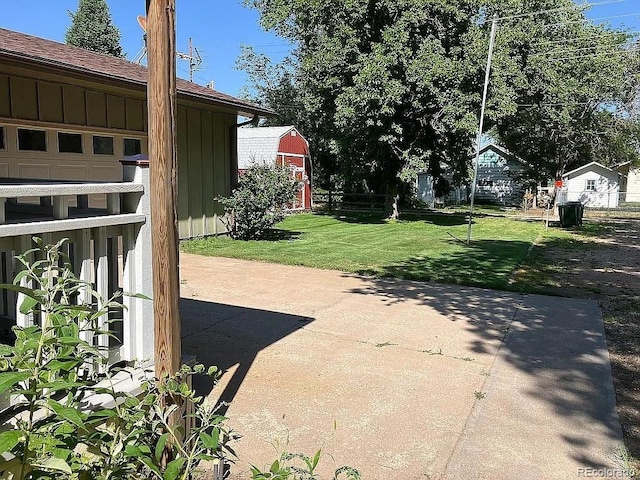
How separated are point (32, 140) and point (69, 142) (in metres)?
0.65

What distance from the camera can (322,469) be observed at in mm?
2818

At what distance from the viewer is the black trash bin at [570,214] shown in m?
18.0

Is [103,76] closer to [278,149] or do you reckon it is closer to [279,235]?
[279,235]

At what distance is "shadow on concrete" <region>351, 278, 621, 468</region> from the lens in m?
3.62

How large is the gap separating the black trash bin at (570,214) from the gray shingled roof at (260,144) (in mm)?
11045

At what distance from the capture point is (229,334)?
5105 mm

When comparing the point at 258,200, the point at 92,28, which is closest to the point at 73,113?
the point at 258,200

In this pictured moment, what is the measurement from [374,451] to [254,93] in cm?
3083

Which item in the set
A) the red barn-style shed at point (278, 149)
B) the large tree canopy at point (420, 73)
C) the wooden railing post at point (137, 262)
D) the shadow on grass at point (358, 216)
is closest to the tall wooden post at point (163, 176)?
the wooden railing post at point (137, 262)

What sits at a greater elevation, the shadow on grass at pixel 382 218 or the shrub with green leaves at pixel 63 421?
the shrub with green leaves at pixel 63 421

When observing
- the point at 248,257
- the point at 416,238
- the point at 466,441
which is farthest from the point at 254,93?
the point at 466,441

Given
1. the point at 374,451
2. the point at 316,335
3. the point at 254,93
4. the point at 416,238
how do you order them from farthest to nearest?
the point at 254,93 → the point at 416,238 → the point at 316,335 → the point at 374,451

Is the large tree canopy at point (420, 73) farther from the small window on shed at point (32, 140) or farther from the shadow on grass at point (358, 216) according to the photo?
the small window on shed at point (32, 140)

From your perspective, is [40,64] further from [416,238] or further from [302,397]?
[416,238]
